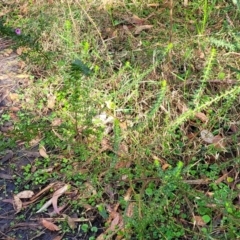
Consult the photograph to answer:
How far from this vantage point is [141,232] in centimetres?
194

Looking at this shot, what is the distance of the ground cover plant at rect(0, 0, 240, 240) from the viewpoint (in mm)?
2146

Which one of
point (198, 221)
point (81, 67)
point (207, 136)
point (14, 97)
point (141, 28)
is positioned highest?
point (81, 67)

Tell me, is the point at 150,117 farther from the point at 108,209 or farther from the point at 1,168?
the point at 1,168

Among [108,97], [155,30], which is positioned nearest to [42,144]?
[108,97]

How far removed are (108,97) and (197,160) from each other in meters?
0.68

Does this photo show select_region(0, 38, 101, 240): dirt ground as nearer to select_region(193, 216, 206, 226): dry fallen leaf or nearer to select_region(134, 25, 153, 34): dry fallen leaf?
select_region(193, 216, 206, 226): dry fallen leaf

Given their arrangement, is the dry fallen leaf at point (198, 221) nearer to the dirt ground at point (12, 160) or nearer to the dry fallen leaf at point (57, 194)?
the dirt ground at point (12, 160)

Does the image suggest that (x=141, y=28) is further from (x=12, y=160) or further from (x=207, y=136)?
(x=12, y=160)

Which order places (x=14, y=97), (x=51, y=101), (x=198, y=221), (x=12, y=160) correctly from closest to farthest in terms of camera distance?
(x=198, y=221) < (x=12, y=160) < (x=51, y=101) < (x=14, y=97)

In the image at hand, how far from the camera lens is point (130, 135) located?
247 cm

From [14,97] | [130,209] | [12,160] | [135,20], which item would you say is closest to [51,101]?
[14,97]

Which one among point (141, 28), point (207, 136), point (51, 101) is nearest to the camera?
point (207, 136)

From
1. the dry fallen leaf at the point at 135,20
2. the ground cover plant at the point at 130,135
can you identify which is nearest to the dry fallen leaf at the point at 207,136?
the ground cover plant at the point at 130,135

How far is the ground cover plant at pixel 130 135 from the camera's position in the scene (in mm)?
2146
